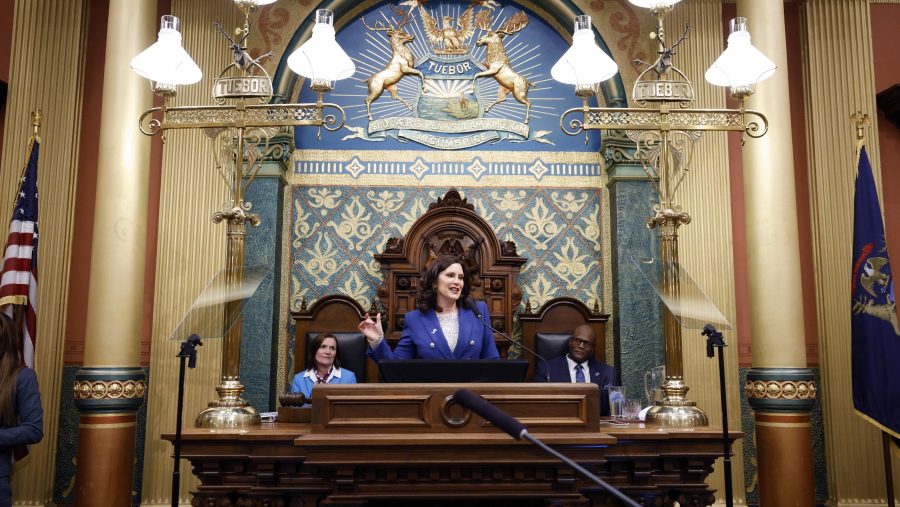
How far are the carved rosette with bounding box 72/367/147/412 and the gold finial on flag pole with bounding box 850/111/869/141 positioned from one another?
5.85 m

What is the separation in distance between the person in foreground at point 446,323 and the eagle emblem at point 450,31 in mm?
3387

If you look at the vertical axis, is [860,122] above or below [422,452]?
above

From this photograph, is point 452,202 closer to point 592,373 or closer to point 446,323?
point 592,373

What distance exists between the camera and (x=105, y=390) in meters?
5.50

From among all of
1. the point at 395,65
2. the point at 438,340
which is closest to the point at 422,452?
the point at 438,340

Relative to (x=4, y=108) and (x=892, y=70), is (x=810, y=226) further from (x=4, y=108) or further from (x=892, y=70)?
(x=4, y=108)

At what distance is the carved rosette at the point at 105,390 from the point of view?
5.49 m

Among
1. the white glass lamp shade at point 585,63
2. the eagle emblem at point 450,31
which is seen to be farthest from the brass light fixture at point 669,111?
the eagle emblem at point 450,31

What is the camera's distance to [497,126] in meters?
7.33

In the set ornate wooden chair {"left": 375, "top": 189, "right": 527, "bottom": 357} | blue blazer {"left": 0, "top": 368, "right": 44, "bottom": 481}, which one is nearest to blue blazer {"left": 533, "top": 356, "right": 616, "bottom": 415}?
ornate wooden chair {"left": 375, "top": 189, "right": 527, "bottom": 357}

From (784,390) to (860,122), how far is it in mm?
2358

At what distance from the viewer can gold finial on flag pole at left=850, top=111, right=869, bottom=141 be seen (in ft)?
20.5

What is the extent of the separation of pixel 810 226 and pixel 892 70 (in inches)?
64.2

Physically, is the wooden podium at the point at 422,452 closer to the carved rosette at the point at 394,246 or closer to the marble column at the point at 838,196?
the carved rosette at the point at 394,246
